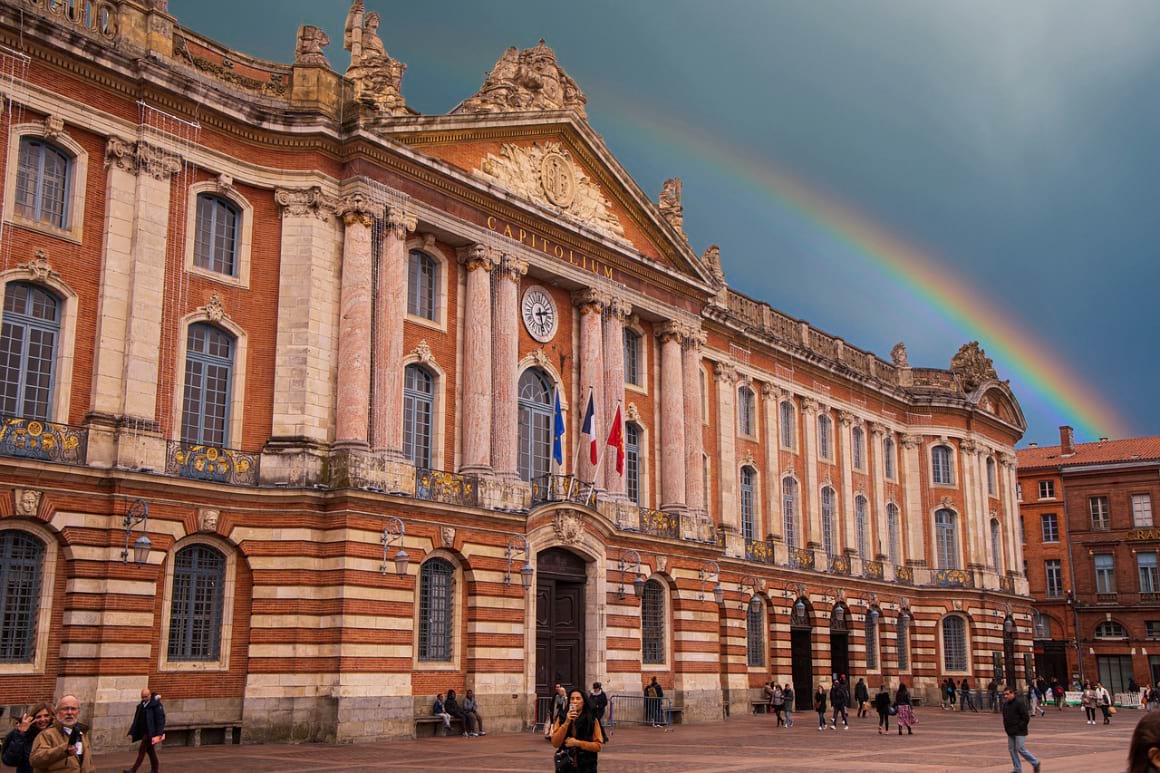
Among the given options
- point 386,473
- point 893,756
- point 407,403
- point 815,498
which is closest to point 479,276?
point 407,403

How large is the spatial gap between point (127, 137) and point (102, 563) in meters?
9.42

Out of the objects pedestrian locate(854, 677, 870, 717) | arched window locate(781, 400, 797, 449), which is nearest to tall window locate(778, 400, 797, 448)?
arched window locate(781, 400, 797, 449)

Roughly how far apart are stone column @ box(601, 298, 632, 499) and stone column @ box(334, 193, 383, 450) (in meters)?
9.23

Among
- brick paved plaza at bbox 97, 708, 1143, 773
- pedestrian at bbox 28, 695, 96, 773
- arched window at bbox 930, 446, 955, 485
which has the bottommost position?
brick paved plaza at bbox 97, 708, 1143, 773

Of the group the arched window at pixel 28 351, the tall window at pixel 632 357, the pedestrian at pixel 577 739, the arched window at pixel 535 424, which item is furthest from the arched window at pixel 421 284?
the pedestrian at pixel 577 739

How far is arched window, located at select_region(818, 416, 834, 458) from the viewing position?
2021 inches

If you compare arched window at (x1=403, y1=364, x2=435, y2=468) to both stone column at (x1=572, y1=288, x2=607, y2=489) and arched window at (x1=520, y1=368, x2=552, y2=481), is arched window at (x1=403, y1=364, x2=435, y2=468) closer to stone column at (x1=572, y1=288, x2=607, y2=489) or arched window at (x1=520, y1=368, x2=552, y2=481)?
arched window at (x1=520, y1=368, x2=552, y2=481)

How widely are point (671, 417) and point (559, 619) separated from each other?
8.34m

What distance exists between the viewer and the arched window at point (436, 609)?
96.5 feet

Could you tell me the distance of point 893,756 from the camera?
24328 mm

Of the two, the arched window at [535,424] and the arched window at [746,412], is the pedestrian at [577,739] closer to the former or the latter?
the arched window at [535,424]

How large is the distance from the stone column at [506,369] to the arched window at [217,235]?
24.7 ft

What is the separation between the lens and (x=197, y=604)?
26.1m

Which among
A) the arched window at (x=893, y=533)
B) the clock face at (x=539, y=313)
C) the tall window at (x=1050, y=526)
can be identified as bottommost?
the arched window at (x=893, y=533)
